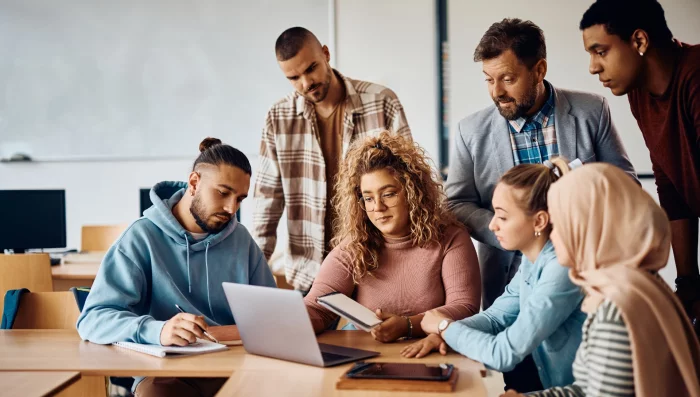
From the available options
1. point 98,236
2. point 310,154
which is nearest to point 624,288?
point 310,154

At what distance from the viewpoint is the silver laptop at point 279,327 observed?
1.71 m

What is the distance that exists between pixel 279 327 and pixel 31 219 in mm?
3024

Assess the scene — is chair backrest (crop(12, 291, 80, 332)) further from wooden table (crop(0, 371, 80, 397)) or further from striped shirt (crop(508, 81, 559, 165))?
striped shirt (crop(508, 81, 559, 165))

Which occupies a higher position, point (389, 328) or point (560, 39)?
point (560, 39)

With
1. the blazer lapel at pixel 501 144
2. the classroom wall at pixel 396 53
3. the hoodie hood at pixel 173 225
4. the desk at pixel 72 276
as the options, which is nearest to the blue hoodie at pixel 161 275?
the hoodie hood at pixel 173 225

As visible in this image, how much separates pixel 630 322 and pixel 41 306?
1.92 meters

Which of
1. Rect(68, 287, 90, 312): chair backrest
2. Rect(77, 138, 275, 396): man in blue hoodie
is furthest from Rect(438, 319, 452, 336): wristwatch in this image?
Rect(68, 287, 90, 312): chair backrest

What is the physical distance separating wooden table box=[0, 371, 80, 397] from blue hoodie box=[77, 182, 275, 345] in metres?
0.26

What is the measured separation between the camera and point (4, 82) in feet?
17.1

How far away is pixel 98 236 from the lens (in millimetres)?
4797

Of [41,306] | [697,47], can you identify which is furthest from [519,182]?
[41,306]

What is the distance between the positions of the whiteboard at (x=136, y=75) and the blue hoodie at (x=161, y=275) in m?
2.79

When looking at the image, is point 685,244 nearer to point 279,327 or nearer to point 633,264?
point 633,264

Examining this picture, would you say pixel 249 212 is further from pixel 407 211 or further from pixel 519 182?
pixel 519 182
